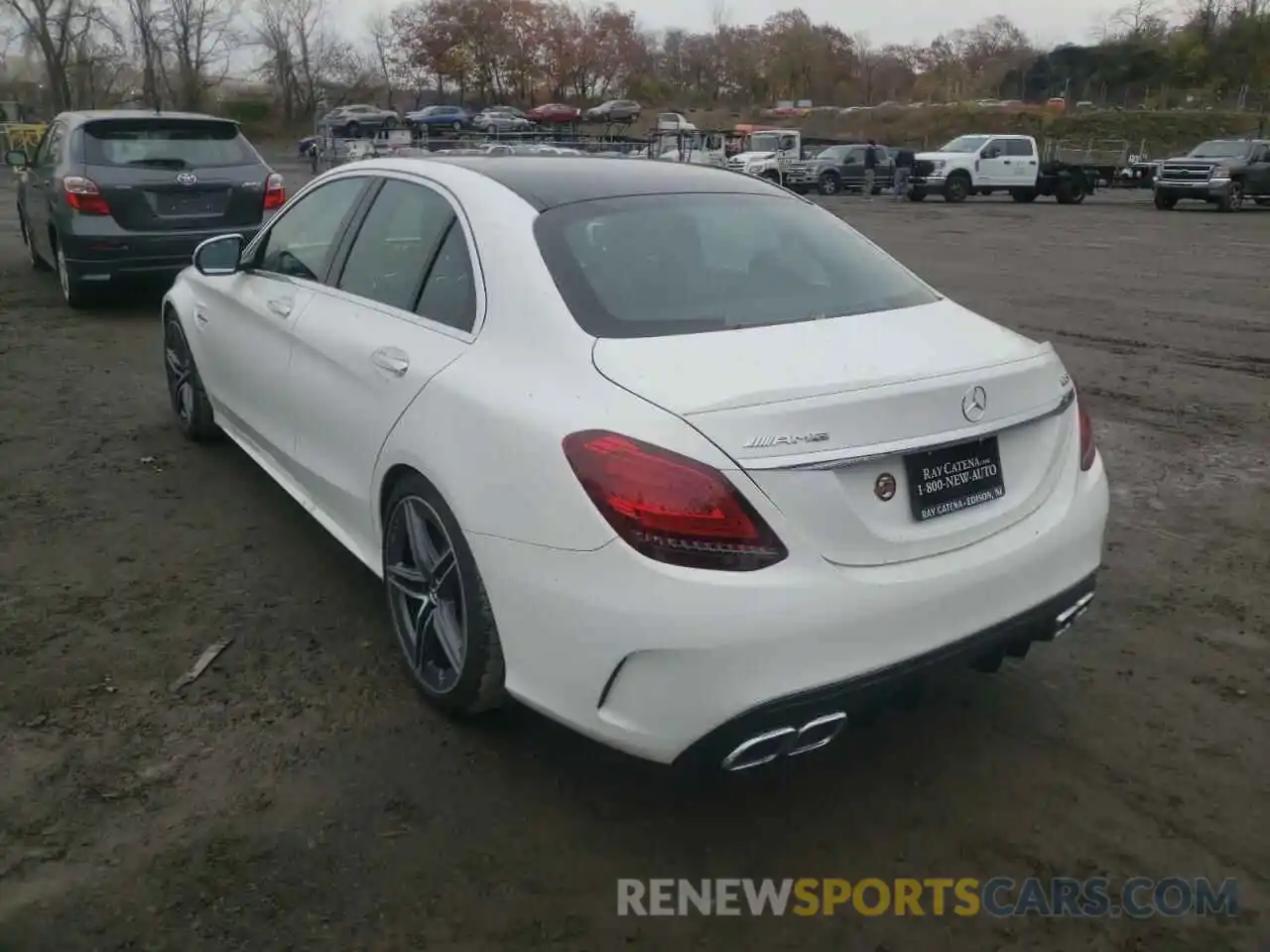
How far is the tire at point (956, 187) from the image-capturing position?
106 feet

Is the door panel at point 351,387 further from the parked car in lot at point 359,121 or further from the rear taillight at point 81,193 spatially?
the parked car in lot at point 359,121

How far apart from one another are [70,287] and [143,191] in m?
1.29

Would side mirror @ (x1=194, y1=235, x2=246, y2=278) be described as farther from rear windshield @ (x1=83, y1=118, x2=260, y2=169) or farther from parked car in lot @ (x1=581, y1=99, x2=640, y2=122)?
parked car in lot @ (x1=581, y1=99, x2=640, y2=122)

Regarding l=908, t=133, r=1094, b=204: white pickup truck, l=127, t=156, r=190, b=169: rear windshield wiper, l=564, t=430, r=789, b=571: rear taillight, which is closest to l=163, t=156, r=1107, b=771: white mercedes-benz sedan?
l=564, t=430, r=789, b=571: rear taillight

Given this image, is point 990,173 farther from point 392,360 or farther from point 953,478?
point 953,478

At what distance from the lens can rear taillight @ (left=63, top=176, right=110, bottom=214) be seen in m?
9.05

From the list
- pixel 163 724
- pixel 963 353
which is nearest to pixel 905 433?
pixel 963 353

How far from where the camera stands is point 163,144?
9516 mm

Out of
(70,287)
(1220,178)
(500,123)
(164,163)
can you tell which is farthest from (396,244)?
(500,123)

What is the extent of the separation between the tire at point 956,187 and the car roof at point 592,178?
99.8 feet

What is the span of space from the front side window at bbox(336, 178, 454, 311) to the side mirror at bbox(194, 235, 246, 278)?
1155 millimetres

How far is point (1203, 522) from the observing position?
4.90 m

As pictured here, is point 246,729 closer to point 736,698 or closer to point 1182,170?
point 736,698

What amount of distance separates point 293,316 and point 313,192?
0.65 m
